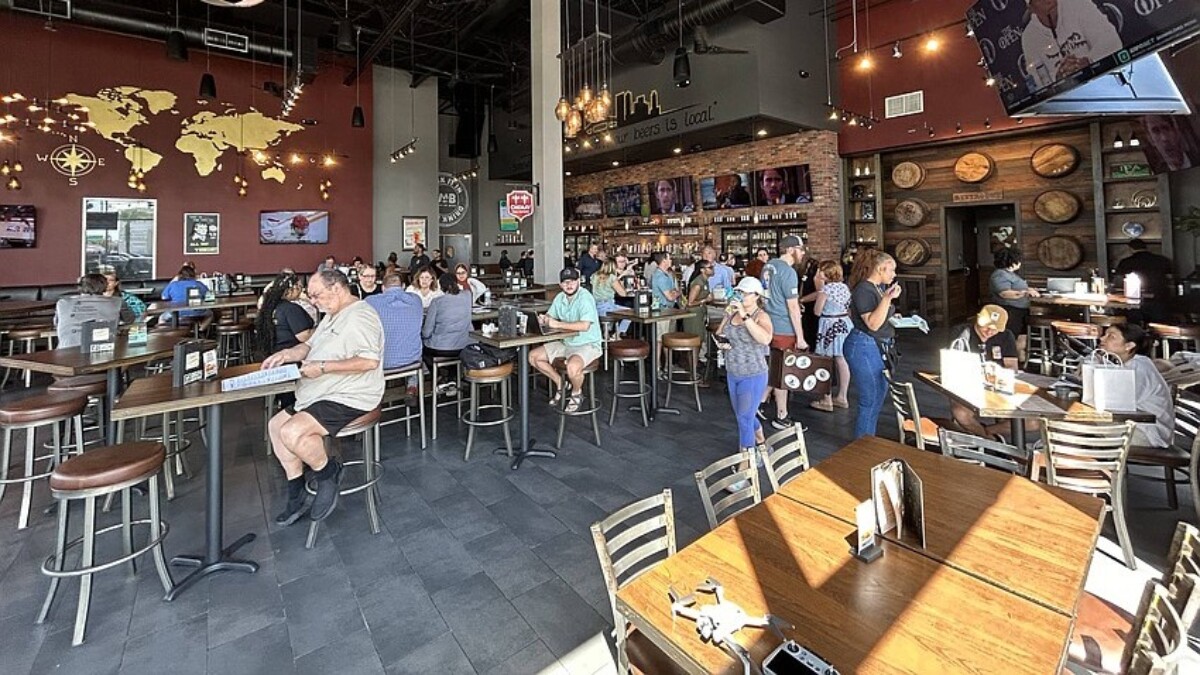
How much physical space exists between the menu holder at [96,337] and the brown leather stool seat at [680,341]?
4421mm

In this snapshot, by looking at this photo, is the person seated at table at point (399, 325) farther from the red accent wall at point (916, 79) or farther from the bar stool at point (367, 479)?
the red accent wall at point (916, 79)

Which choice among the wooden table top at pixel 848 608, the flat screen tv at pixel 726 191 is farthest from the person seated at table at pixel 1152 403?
the flat screen tv at pixel 726 191

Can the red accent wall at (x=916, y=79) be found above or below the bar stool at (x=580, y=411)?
above

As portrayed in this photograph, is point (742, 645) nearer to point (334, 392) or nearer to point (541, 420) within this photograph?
point (334, 392)

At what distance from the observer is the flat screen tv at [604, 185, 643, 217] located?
573 inches

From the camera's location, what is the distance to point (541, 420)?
5.32m

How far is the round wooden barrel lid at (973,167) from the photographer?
31.6 ft

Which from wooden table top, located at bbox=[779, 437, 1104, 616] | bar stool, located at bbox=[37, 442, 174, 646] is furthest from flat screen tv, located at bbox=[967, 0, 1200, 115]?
bar stool, located at bbox=[37, 442, 174, 646]

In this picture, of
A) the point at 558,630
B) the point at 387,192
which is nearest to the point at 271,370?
the point at 558,630

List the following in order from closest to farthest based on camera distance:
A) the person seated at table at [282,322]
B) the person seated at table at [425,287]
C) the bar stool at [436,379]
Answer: the person seated at table at [282,322] → the bar stool at [436,379] → the person seated at table at [425,287]

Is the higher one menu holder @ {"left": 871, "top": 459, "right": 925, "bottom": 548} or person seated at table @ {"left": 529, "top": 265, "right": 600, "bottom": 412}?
person seated at table @ {"left": 529, "top": 265, "right": 600, "bottom": 412}

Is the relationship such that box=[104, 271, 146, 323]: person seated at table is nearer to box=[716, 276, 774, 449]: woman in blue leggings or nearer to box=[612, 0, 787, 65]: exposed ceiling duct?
box=[716, 276, 774, 449]: woman in blue leggings

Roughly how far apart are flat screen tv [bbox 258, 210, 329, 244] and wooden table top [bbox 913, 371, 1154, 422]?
1228 centimetres

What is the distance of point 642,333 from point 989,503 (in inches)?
219
